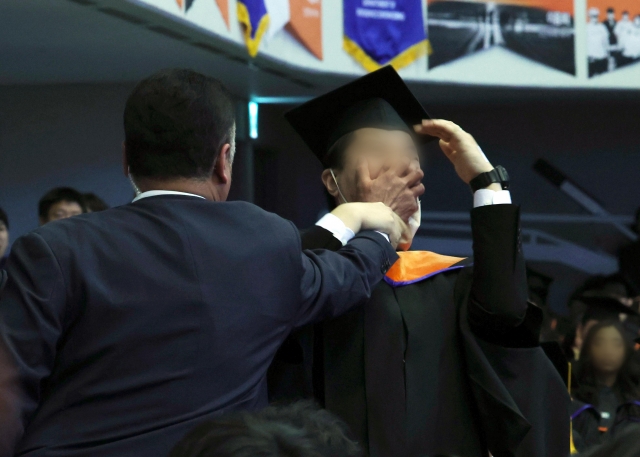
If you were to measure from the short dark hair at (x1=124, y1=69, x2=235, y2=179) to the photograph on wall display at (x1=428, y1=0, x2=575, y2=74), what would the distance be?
6.68 meters

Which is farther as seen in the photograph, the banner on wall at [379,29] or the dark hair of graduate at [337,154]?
the banner on wall at [379,29]

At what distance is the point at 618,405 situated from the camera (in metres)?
4.50

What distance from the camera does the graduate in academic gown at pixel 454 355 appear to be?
196cm

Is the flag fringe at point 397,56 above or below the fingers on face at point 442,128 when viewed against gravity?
above

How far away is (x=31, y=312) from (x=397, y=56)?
6802 mm

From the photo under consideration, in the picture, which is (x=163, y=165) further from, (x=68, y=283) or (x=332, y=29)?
(x=332, y=29)

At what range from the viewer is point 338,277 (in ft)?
5.82

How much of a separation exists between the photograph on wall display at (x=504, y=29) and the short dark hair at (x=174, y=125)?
6.68 m

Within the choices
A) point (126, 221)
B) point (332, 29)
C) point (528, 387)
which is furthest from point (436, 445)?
point (332, 29)

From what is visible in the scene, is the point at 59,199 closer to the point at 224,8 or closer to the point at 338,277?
the point at 224,8

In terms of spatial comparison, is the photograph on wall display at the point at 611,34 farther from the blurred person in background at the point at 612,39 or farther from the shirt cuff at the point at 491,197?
the shirt cuff at the point at 491,197

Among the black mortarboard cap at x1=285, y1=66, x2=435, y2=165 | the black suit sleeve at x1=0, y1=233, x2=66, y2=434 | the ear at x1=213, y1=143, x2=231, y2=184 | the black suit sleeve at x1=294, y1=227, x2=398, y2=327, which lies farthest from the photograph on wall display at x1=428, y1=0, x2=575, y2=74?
the black suit sleeve at x1=0, y1=233, x2=66, y2=434

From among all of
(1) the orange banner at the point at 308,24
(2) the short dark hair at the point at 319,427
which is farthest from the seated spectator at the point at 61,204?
(2) the short dark hair at the point at 319,427

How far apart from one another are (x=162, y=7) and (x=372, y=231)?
3.64m
